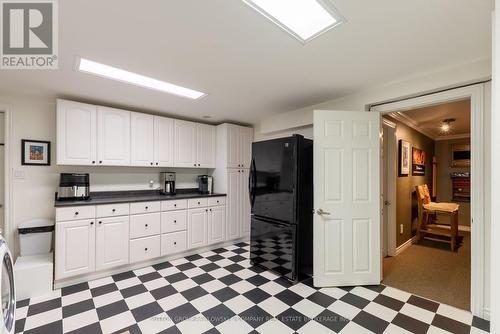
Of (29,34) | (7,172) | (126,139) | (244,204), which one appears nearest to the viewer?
(29,34)

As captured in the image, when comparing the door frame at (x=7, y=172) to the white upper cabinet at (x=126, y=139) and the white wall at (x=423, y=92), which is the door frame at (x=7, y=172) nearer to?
the white upper cabinet at (x=126, y=139)

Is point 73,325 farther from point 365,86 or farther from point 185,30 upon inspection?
point 365,86

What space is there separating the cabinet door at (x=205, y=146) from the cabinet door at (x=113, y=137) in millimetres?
1106

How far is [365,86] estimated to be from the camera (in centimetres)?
247

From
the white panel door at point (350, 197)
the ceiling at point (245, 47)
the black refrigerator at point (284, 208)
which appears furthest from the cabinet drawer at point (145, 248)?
the white panel door at point (350, 197)

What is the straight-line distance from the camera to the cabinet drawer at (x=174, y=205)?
3160mm

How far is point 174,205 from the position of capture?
3252 millimetres

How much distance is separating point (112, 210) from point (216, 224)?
60.4 inches

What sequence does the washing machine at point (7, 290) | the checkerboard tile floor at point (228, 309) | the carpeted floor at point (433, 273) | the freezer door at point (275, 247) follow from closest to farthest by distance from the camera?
the washing machine at point (7, 290), the checkerboard tile floor at point (228, 309), the carpeted floor at point (433, 273), the freezer door at point (275, 247)

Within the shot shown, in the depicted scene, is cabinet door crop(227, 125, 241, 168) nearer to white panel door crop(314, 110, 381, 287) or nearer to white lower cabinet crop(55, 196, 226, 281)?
white lower cabinet crop(55, 196, 226, 281)

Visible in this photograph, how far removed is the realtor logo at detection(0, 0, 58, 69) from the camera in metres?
1.35

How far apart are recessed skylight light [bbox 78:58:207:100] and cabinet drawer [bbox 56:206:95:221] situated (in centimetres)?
147

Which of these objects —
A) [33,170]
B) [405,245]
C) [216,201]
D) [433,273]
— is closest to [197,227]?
[216,201]

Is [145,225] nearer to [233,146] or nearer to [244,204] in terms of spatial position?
[244,204]
